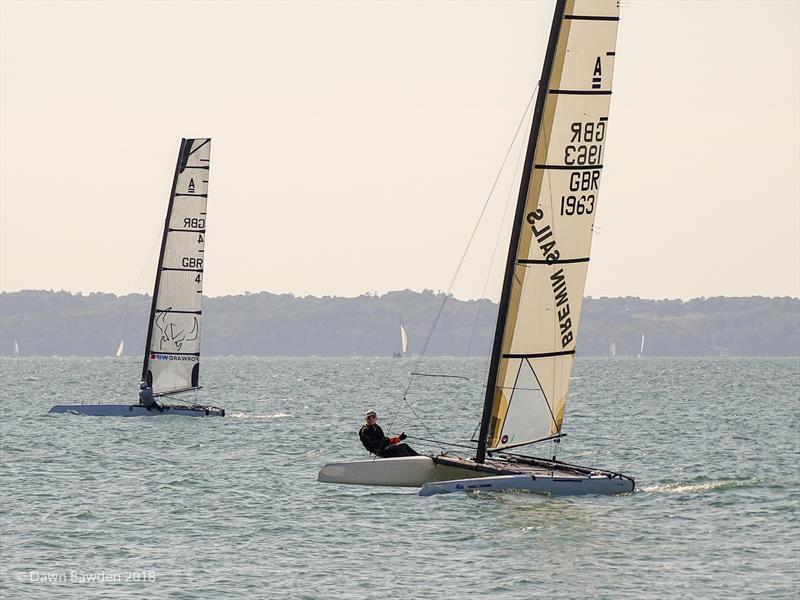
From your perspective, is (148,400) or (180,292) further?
(180,292)

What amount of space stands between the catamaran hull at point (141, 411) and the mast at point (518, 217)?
20152mm

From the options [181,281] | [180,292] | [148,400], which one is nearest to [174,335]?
[180,292]

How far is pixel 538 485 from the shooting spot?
2327 centimetres

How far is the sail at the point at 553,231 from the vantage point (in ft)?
76.9

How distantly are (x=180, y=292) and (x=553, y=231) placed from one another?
23.4 meters

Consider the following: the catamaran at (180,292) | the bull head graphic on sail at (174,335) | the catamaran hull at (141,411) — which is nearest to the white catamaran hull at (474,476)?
the catamaran hull at (141,411)

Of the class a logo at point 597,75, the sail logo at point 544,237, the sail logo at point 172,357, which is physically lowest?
the sail logo at point 172,357

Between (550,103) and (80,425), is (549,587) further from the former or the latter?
(80,425)

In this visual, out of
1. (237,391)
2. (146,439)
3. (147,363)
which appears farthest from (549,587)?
(237,391)

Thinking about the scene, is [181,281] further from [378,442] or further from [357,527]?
[357,527]

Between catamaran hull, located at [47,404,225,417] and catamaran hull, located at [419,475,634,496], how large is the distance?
2056 centimetres

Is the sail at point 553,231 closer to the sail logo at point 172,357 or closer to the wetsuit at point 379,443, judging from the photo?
the wetsuit at point 379,443

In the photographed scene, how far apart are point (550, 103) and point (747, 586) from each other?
29.7 ft

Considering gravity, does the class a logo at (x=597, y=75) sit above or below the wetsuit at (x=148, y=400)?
above
